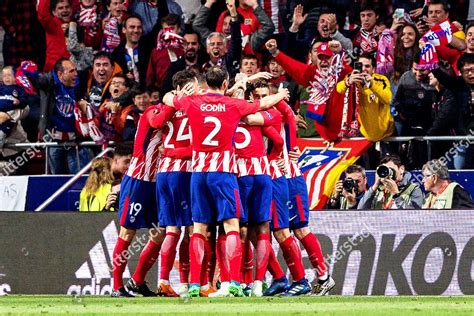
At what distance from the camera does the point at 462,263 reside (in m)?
16.8

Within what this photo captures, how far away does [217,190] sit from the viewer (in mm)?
14195

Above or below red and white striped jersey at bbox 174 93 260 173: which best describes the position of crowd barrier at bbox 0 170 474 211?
below

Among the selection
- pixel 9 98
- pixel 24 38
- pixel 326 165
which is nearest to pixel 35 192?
pixel 9 98

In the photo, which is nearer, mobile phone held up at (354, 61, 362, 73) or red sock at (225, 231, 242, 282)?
red sock at (225, 231, 242, 282)

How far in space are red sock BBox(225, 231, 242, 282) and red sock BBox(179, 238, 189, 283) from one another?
1.49m

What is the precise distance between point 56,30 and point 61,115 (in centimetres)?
193

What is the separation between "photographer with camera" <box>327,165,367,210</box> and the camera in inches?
702

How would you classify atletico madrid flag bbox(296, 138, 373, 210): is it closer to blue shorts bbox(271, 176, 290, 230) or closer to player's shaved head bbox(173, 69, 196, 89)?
blue shorts bbox(271, 176, 290, 230)

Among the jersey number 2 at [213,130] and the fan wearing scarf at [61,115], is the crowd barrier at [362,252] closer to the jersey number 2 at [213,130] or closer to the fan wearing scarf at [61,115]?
the fan wearing scarf at [61,115]

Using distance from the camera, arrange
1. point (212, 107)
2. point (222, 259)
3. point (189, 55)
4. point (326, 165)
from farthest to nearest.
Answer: point (189, 55) → point (326, 165) → point (222, 259) → point (212, 107)

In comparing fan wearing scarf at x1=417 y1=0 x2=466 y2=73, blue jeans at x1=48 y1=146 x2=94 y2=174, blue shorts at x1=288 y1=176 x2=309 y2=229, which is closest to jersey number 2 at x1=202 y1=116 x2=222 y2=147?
blue shorts at x1=288 y1=176 x2=309 y2=229

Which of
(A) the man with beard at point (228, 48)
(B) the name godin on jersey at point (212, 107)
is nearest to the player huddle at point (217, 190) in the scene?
(B) the name godin on jersey at point (212, 107)

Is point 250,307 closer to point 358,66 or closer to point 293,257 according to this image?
point 293,257

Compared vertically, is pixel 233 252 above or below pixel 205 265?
above
